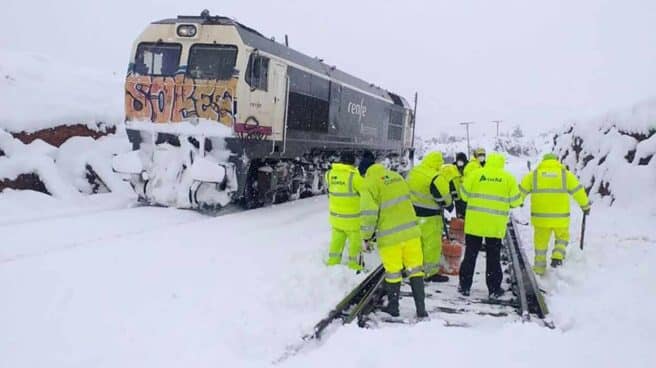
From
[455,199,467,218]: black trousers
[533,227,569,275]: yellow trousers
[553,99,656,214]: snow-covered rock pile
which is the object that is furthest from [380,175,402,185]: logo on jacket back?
[553,99,656,214]: snow-covered rock pile

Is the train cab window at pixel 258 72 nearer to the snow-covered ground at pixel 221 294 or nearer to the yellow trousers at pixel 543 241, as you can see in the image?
the snow-covered ground at pixel 221 294

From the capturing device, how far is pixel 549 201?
303 inches

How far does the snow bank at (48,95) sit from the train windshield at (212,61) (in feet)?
12.9

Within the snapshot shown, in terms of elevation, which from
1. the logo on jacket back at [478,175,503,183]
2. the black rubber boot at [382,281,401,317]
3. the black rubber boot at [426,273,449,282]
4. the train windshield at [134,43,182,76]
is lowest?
the black rubber boot at [426,273,449,282]

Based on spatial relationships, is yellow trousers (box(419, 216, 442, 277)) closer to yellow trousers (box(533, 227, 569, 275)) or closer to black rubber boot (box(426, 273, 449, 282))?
black rubber boot (box(426, 273, 449, 282))

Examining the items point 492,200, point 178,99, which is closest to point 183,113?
point 178,99

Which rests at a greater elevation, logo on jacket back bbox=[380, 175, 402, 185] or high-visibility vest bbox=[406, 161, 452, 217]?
logo on jacket back bbox=[380, 175, 402, 185]

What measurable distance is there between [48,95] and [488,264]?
11400mm

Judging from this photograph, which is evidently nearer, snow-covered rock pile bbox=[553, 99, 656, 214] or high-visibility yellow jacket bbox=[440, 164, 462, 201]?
high-visibility yellow jacket bbox=[440, 164, 462, 201]

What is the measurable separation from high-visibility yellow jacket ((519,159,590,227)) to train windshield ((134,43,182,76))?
733 cm

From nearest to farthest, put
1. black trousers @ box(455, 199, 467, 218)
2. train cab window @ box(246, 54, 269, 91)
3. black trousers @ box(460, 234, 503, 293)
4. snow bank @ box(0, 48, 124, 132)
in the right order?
black trousers @ box(460, 234, 503, 293)
black trousers @ box(455, 199, 467, 218)
train cab window @ box(246, 54, 269, 91)
snow bank @ box(0, 48, 124, 132)

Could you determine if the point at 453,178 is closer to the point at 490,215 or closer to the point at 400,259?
the point at 490,215

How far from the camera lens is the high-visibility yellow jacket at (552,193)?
7680mm

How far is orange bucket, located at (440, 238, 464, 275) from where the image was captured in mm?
7855
